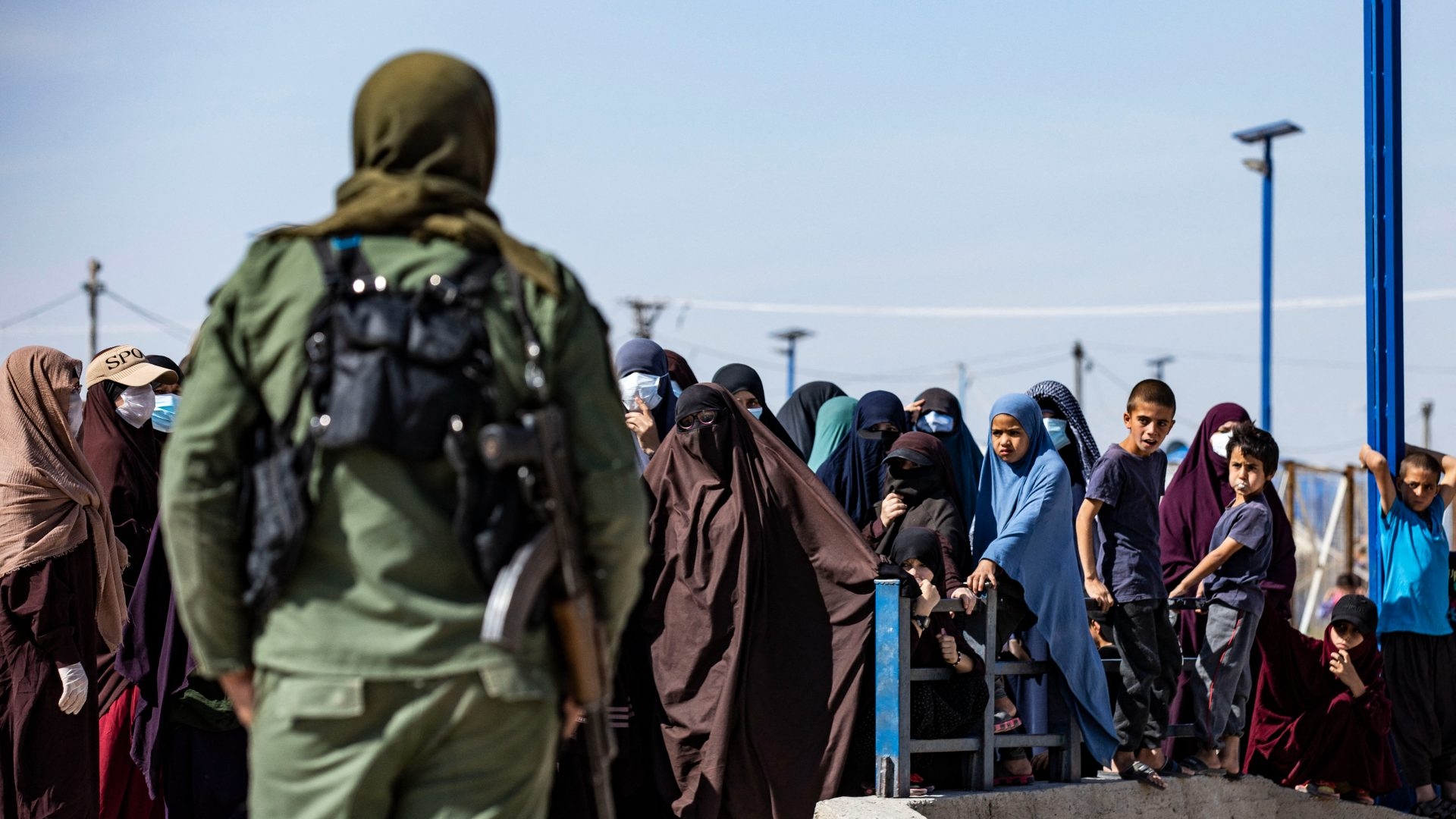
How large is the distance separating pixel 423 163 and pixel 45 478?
3481 millimetres

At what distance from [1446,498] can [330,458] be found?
6.56 meters

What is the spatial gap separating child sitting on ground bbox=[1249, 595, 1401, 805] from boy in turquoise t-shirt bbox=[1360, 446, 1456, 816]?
36 centimetres

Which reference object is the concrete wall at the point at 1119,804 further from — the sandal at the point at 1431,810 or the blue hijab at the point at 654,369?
the blue hijab at the point at 654,369

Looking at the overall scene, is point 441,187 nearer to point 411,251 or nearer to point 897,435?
point 411,251

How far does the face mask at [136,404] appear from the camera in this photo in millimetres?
6082

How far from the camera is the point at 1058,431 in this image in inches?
280

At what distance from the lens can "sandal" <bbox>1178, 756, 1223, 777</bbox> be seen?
21.6 ft

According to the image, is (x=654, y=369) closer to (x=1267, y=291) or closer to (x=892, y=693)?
(x=892, y=693)

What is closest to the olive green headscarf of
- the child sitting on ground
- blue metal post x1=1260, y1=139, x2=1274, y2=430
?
the child sitting on ground

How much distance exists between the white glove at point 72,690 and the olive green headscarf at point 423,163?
346 centimetres

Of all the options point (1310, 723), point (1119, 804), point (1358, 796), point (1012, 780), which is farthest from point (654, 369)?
point (1358, 796)

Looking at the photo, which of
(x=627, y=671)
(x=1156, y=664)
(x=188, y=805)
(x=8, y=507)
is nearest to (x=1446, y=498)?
(x=1156, y=664)

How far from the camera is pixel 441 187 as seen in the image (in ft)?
8.01

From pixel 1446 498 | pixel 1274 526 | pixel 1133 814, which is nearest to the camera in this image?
pixel 1133 814
